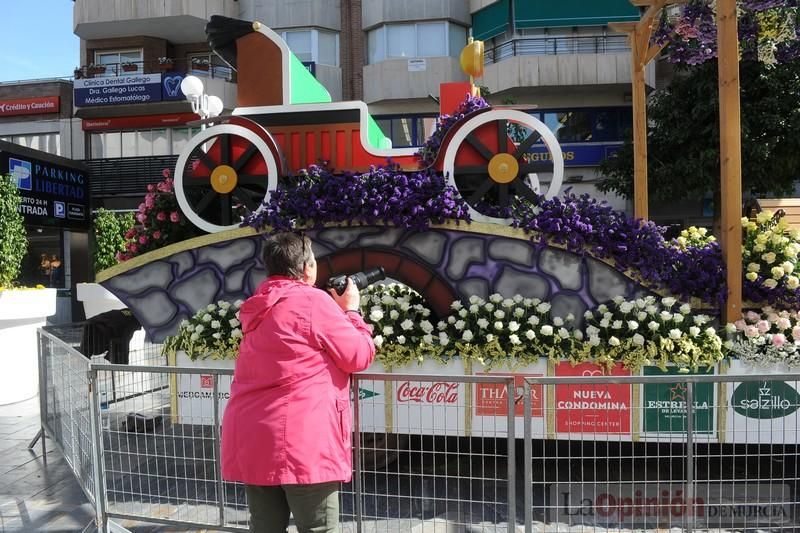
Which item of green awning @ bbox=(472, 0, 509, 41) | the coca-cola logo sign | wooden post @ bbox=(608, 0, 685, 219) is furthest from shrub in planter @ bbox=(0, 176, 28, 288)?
green awning @ bbox=(472, 0, 509, 41)

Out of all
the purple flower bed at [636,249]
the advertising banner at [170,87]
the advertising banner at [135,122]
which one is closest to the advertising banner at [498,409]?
the purple flower bed at [636,249]

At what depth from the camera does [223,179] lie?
5.57 meters

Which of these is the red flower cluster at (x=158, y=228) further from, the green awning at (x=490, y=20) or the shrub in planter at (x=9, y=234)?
the green awning at (x=490, y=20)

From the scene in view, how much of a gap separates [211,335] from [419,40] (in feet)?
52.2

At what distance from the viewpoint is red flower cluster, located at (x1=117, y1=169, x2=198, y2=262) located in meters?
5.86

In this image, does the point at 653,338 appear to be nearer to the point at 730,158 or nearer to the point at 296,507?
the point at 730,158

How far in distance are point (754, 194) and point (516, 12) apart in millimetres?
7784

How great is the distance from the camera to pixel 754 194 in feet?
48.7

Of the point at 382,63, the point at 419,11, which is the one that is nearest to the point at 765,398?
the point at 382,63

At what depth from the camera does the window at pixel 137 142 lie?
2267 cm

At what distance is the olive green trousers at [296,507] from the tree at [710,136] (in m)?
13.4

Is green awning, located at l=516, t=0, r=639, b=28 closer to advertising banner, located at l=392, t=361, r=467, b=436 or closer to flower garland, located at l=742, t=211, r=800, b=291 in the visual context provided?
flower garland, located at l=742, t=211, r=800, b=291

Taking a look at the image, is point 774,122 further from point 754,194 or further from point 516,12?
point 516,12

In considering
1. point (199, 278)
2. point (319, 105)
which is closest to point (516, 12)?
point (319, 105)
